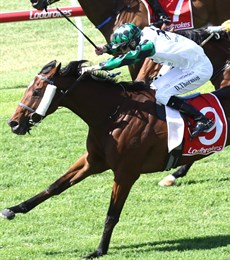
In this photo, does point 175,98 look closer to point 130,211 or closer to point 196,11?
point 130,211

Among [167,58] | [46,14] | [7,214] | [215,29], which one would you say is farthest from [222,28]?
[46,14]

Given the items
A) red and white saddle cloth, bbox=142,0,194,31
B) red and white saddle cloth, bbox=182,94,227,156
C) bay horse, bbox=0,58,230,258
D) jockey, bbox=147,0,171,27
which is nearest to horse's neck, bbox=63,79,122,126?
bay horse, bbox=0,58,230,258

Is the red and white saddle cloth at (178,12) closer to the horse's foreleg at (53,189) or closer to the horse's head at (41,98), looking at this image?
the horse's foreleg at (53,189)

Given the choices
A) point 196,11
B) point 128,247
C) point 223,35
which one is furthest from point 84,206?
point 196,11

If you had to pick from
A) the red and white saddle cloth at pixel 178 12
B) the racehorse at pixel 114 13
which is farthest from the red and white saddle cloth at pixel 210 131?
the red and white saddle cloth at pixel 178 12

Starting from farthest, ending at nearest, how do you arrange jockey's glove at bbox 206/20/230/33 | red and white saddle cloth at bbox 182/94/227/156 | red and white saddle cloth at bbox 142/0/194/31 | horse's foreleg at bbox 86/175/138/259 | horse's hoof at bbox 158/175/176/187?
red and white saddle cloth at bbox 142/0/194/31, horse's hoof at bbox 158/175/176/187, jockey's glove at bbox 206/20/230/33, red and white saddle cloth at bbox 182/94/227/156, horse's foreleg at bbox 86/175/138/259

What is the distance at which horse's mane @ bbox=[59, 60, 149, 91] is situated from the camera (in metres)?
7.44

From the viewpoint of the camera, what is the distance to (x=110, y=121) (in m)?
7.47

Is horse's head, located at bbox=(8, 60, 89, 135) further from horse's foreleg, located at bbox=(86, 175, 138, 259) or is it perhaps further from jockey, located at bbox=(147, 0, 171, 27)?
jockey, located at bbox=(147, 0, 171, 27)

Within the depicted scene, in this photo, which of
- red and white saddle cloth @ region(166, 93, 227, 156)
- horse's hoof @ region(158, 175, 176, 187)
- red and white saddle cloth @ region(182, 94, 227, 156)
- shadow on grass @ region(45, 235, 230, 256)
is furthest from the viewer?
horse's hoof @ region(158, 175, 176, 187)

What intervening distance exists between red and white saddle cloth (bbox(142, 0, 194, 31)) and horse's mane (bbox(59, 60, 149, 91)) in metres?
2.60

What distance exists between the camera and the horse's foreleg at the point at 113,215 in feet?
23.8

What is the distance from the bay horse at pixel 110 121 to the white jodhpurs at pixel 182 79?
0.16 m

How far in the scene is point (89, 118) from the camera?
7.48 meters
